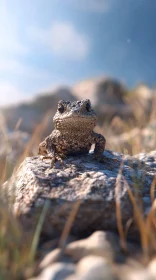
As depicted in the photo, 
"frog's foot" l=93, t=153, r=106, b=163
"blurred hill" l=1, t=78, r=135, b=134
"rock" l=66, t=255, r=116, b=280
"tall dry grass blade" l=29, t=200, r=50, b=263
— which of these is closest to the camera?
"rock" l=66, t=255, r=116, b=280

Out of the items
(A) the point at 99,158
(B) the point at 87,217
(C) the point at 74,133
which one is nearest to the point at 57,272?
(B) the point at 87,217

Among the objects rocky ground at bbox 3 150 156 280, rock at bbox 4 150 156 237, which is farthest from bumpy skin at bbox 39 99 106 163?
rock at bbox 4 150 156 237

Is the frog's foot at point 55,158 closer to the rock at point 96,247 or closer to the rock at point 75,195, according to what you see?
the rock at point 75,195

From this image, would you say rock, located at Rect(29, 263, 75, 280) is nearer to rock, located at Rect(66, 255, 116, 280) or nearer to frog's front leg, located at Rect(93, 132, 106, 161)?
rock, located at Rect(66, 255, 116, 280)

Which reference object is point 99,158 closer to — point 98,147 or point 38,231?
point 98,147

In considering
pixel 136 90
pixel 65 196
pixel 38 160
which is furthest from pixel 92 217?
pixel 136 90

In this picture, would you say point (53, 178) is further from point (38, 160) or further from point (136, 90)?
point (136, 90)
